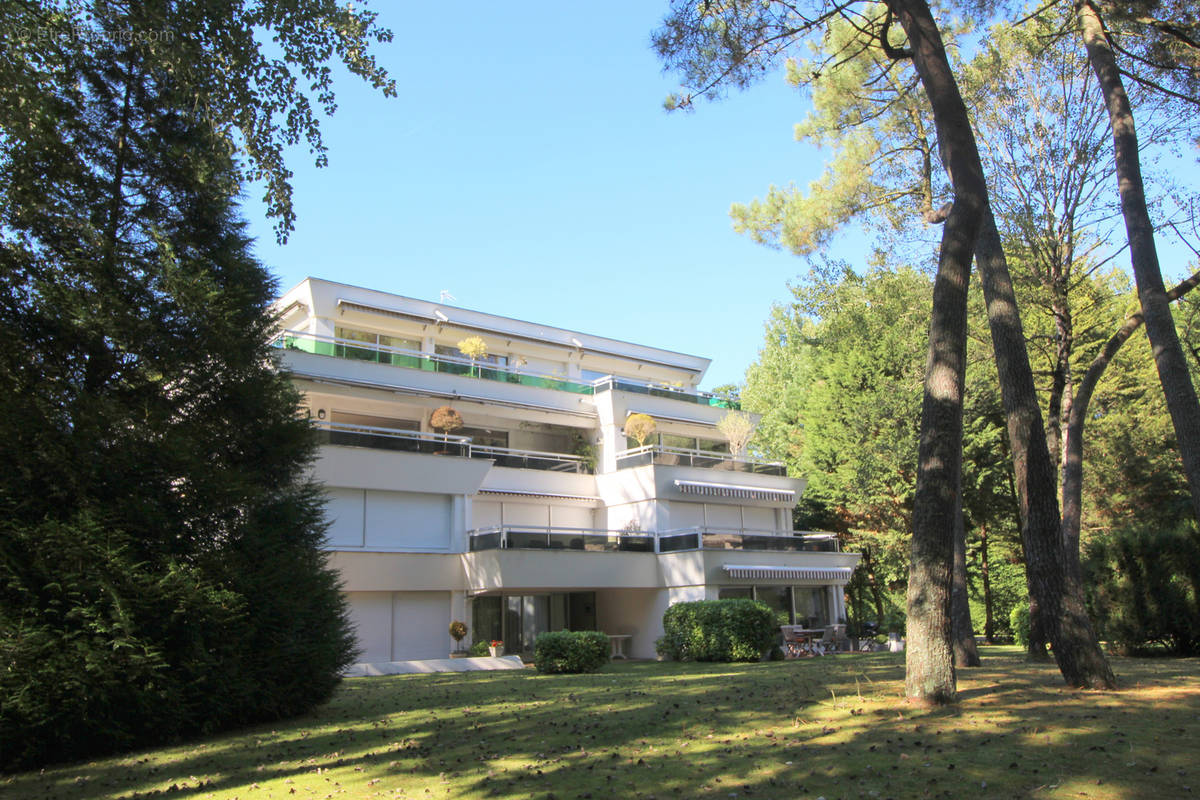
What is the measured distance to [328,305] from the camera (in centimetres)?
3006

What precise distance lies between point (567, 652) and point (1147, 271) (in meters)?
12.1

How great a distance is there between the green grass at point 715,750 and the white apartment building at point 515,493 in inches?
494

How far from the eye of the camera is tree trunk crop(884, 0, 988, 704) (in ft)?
30.5

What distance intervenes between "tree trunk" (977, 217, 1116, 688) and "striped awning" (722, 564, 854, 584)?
15482 millimetres

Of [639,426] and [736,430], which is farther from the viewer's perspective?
[736,430]

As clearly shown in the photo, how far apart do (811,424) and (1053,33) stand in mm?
21144

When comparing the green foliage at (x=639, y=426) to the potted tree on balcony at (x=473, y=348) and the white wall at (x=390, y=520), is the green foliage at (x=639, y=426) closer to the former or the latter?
the potted tree on balcony at (x=473, y=348)

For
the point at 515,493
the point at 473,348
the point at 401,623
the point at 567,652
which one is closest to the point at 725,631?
the point at 567,652

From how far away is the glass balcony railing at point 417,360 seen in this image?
26.6 metres

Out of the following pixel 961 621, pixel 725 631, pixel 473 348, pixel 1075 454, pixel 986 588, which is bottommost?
pixel 725 631

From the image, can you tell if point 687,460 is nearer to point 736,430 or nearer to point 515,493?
point 736,430

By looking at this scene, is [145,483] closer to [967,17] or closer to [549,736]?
[549,736]

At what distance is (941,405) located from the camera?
32.6 feet

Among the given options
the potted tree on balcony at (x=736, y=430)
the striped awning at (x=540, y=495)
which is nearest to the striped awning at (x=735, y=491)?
the potted tree on balcony at (x=736, y=430)
